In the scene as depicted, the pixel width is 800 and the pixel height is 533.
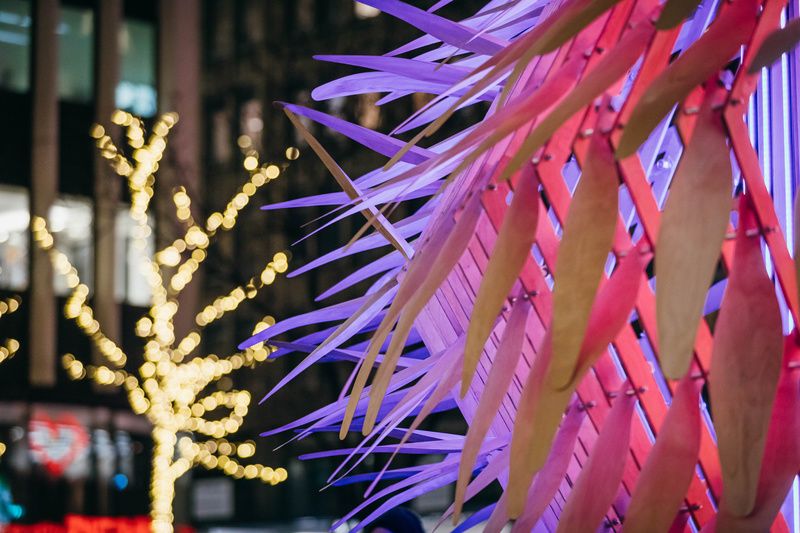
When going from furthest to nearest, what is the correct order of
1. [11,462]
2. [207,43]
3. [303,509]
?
1. [207,43]
2. [303,509]
3. [11,462]

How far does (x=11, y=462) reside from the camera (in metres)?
24.5

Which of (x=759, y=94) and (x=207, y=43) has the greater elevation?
(x=207, y=43)

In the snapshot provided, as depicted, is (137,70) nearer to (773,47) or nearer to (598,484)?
(598,484)

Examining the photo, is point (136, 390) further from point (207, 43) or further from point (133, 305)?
point (207, 43)

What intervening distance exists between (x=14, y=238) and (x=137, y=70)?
5.01 metres

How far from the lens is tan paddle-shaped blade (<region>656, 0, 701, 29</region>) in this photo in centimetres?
237

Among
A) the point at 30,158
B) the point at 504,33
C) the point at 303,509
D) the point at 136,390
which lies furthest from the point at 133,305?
the point at 504,33

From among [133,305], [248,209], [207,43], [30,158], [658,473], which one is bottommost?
[658,473]

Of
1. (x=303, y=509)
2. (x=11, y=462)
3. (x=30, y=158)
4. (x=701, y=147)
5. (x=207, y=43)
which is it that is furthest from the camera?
(x=207, y=43)

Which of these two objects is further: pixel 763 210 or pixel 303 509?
pixel 303 509

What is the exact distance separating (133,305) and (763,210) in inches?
988

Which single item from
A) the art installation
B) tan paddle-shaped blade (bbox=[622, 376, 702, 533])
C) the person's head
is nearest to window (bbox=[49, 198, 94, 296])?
the person's head

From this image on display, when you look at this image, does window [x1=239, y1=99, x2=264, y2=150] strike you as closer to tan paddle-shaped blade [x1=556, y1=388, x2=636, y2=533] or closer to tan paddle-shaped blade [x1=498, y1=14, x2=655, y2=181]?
tan paddle-shaped blade [x1=556, y1=388, x2=636, y2=533]

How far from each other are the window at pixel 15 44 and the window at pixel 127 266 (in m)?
3.22
